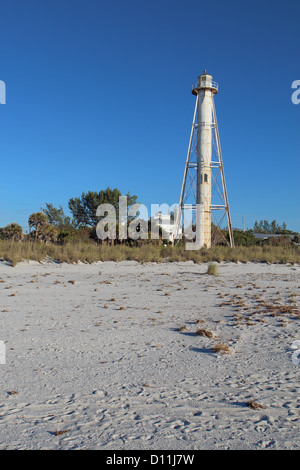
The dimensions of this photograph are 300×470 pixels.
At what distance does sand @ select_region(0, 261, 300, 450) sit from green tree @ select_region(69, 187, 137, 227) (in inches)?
1667

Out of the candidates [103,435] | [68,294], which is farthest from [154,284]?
[103,435]

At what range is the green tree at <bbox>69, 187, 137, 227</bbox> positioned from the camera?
51625 mm

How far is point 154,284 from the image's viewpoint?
40.8ft

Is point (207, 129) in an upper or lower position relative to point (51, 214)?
upper

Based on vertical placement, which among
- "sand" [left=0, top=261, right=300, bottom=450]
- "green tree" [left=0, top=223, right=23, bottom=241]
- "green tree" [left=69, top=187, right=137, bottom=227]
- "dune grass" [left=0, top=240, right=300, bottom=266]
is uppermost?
"green tree" [left=69, top=187, right=137, bottom=227]

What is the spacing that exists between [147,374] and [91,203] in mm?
48802

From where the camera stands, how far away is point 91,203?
52406mm

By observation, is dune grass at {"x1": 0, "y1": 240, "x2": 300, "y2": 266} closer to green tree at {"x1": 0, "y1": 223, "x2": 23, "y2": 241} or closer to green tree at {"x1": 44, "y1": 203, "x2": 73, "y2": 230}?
green tree at {"x1": 0, "y1": 223, "x2": 23, "y2": 241}

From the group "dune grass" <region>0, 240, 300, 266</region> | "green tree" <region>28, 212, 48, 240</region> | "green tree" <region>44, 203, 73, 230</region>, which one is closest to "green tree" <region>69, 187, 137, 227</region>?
"green tree" <region>44, 203, 73, 230</region>
